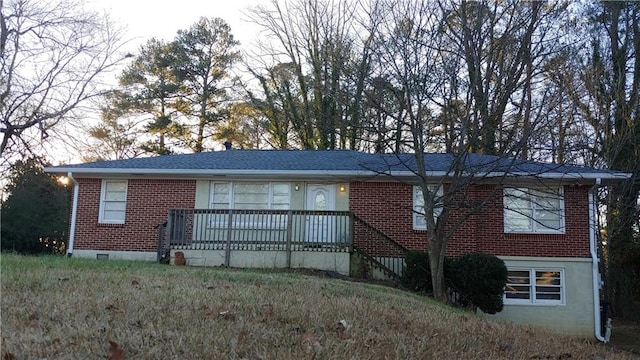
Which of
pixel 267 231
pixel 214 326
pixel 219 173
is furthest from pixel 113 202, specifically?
pixel 214 326

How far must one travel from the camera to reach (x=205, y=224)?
14.9 metres

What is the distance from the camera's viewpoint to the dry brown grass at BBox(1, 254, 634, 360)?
4008 millimetres

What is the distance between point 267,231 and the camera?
48.2 ft

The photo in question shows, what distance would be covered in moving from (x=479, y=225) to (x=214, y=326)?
40.3 ft

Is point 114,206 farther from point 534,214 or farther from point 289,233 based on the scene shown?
point 534,214

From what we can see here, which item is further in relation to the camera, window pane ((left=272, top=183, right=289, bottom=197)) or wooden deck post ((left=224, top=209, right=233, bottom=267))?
window pane ((left=272, top=183, right=289, bottom=197))

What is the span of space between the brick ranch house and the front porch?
3 centimetres

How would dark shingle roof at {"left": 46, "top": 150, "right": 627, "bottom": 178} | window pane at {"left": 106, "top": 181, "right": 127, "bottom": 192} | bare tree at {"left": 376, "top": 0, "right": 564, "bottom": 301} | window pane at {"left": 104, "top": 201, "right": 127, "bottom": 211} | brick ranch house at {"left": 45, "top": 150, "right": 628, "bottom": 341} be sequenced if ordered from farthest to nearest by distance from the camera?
window pane at {"left": 106, "top": 181, "right": 127, "bottom": 192} < window pane at {"left": 104, "top": 201, "right": 127, "bottom": 211} < dark shingle roof at {"left": 46, "top": 150, "right": 627, "bottom": 178} < brick ranch house at {"left": 45, "top": 150, "right": 628, "bottom": 341} < bare tree at {"left": 376, "top": 0, "right": 564, "bottom": 301}

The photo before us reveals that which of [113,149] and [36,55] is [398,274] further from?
[113,149]

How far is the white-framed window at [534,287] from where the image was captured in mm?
14986

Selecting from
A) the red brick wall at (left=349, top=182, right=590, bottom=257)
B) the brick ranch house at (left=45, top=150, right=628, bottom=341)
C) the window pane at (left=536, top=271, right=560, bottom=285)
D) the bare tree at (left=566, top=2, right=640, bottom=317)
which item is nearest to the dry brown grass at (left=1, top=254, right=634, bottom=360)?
the brick ranch house at (left=45, top=150, right=628, bottom=341)

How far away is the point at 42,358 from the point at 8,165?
2445 centimetres

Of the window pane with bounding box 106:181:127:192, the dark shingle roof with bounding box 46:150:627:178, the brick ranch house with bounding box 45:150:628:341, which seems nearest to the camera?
the brick ranch house with bounding box 45:150:628:341

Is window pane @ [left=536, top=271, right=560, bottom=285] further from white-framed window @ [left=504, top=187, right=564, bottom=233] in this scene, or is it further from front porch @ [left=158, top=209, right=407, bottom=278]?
front porch @ [left=158, top=209, right=407, bottom=278]
